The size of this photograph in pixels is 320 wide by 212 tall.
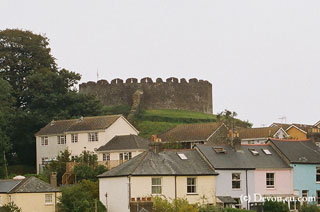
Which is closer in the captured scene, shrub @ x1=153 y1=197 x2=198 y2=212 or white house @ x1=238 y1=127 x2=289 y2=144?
shrub @ x1=153 y1=197 x2=198 y2=212

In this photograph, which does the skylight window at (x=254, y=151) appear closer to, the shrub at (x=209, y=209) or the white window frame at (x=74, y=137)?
the shrub at (x=209, y=209)

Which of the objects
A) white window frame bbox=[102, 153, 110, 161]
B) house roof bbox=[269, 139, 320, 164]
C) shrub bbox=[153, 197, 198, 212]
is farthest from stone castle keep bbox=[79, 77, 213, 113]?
shrub bbox=[153, 197, 198, 212]

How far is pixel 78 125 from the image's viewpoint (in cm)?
8294

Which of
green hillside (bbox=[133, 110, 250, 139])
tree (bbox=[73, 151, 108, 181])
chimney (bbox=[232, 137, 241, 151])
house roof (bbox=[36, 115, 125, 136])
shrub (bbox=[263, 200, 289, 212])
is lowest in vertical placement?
shrub (bbox=[263, 200, 289, 212])

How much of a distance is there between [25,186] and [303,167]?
19.4 metres

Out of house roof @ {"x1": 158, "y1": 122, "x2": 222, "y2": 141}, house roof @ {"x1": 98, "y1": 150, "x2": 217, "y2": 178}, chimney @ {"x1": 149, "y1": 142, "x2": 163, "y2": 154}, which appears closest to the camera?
house roof @ {"x1": 98, "y1": 150, "x2": 217, "y2": 178}

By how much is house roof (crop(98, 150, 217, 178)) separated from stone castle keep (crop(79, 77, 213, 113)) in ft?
149

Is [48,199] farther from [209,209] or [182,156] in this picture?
[209,209]

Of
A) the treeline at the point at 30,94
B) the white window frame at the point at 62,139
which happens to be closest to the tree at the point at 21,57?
the treeline at the point at 30,94

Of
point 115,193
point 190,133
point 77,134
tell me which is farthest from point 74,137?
point 115,193

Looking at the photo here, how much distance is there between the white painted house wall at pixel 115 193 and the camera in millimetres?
56156

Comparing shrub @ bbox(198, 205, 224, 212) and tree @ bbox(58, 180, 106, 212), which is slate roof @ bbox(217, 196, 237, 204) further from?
tree @ bbox(58, 180, 106, 212)

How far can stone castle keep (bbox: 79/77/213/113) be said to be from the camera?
108188 mm

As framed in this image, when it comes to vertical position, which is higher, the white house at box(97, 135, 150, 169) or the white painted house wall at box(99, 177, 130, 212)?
the white house at box(97, 135, 150, 169)
